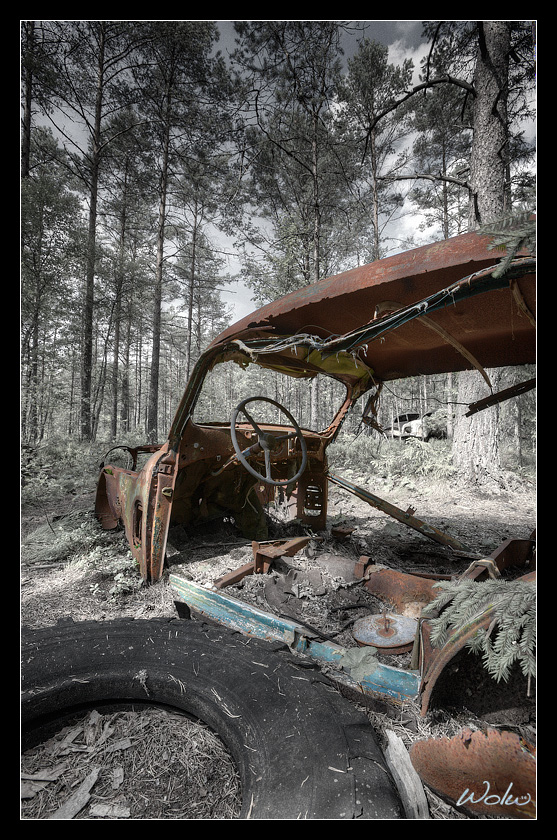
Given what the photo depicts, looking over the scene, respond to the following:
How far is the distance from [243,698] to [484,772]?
0.95 meters

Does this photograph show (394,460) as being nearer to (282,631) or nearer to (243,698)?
(282,631)

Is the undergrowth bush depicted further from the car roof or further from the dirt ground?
the car roof

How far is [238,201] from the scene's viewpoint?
9844 millimetres

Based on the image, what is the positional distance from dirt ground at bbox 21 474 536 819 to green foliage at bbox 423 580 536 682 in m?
0.34

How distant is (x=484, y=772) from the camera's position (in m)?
1.13

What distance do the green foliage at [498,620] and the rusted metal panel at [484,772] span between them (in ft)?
0.61

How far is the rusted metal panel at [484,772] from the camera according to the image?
1060 millimetres

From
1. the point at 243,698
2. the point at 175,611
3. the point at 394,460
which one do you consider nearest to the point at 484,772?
the point at 243,698

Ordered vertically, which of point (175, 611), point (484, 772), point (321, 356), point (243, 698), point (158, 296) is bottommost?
point (175, 611)

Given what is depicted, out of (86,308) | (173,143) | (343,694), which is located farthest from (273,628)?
(173,143)

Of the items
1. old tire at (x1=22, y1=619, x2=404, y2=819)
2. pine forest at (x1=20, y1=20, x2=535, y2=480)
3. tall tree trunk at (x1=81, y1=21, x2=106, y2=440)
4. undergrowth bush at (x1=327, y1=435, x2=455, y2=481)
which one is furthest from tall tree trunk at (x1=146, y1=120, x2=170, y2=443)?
old tire at (x1=22, y1=619, x2=404, y2=819)

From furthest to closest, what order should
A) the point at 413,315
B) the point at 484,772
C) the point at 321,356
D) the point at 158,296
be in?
the point at 158,296 → the point at 321,356 → the point at 413,315 → the point at 484,772

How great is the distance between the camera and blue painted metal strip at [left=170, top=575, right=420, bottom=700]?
1.61 m

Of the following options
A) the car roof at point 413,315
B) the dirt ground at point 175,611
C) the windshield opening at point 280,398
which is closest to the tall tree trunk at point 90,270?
the dirt ground at point 175,611
